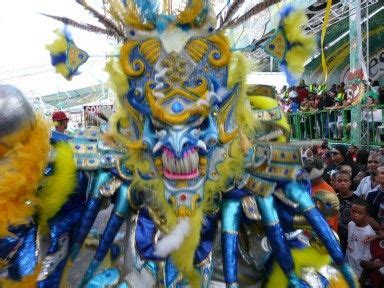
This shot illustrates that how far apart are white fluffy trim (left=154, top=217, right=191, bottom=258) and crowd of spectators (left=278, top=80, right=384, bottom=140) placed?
6.34 m

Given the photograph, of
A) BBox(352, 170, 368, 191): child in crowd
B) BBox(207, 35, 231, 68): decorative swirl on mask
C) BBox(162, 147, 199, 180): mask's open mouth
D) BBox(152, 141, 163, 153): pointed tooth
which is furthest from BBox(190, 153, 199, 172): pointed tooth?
BBox(352, 170, 368, 191): child in crowd

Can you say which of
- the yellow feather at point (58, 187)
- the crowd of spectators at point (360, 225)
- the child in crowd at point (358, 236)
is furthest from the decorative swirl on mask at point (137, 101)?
the child in crowd at point (358, 236)

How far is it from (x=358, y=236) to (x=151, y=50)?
77.8 inches

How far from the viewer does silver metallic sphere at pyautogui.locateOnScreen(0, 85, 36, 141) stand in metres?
1.93

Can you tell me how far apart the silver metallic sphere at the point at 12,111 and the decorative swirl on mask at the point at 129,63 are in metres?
0.45

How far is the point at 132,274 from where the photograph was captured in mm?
2242

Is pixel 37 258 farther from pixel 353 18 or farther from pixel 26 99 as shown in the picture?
pixel 353 18

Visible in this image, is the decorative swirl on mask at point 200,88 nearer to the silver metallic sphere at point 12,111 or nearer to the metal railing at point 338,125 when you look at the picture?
the silver metallic sphere at point 12,111

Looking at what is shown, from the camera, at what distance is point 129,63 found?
214 cm

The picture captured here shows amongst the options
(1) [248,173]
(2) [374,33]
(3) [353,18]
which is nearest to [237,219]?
(1) [248,173]

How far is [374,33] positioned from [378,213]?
1103 centimetres

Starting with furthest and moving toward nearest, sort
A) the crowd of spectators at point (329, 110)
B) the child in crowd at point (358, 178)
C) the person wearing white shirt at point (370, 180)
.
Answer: the crowd of spectators at point (329, 110)
the child in crowd at point (358, 178)
the person wearing white shirt at point (370, 180)

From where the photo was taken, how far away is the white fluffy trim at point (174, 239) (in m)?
1.93

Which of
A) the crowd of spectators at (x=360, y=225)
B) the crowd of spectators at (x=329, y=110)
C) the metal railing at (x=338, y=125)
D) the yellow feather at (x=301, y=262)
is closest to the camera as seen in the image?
the yellow feather at (x=301, y=262)
